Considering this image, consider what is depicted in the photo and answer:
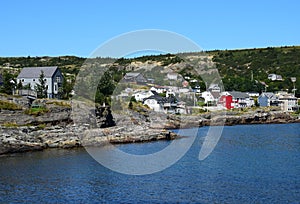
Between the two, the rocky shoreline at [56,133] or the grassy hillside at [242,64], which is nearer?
the rocky shoreline at [56,133]

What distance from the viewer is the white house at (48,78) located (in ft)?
209

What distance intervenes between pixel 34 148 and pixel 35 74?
26.6 m

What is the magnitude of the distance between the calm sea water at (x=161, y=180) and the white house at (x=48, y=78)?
86.9ft

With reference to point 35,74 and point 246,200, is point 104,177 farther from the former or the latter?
point 35,74

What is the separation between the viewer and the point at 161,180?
88.7ft

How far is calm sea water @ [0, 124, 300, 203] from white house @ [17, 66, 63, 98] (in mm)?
26490

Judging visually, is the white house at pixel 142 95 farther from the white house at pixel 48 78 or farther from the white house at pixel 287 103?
the white house at pixel 287 103

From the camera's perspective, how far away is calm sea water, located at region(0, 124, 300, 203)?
896 inches

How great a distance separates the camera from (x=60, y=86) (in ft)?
216

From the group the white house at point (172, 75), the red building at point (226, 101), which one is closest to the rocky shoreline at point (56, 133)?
the red building at point (226, 101)

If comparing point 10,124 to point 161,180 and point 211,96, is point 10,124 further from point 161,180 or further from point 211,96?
point 211,96

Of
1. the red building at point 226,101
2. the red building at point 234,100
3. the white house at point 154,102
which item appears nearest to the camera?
the white house at point 154,102

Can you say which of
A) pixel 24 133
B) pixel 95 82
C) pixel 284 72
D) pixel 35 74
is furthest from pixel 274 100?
pixel 24 133

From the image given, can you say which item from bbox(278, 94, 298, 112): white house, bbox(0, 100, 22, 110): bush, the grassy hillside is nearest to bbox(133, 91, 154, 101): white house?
the grassy hillside
